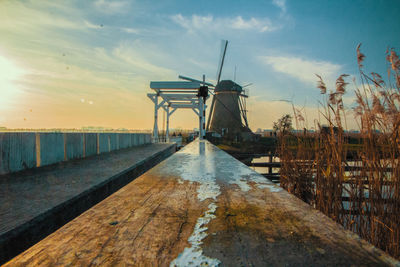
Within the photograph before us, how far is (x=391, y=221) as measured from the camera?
5.59ft

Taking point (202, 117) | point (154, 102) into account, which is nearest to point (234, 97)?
point (202, 117)

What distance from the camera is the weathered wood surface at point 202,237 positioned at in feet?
2.12

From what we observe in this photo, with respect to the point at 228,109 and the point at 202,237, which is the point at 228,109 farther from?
the point at 202,237

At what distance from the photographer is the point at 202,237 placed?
0.79 m

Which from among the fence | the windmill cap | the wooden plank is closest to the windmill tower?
the windmill cap

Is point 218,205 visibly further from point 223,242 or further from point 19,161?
point 19,161

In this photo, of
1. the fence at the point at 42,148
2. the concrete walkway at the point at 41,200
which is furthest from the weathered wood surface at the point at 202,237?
the fence at the point at 42,148

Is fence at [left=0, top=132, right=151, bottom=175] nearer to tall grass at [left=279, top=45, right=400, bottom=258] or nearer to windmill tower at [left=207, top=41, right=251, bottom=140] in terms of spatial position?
tall grass at [left=279, top=45, right=400, bottom=258]

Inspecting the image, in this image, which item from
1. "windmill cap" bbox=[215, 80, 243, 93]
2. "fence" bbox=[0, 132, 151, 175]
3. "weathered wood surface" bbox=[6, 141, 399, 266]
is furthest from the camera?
"windmill cap" bbox=[215, 80, 243, 93]

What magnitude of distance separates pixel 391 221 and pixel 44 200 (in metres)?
2.86

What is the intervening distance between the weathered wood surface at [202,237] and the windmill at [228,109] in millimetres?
28412

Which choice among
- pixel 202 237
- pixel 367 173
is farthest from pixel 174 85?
pixel 202 237

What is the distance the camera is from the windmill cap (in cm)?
2916

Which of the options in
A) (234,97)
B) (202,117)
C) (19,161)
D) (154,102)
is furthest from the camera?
(234,97)
